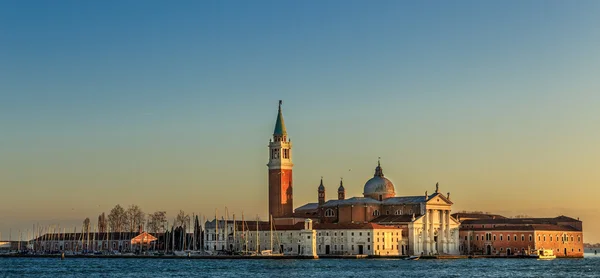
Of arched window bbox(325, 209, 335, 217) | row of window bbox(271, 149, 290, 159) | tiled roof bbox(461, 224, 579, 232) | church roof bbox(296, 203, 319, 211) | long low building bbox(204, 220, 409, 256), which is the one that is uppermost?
row of window bbox(271, 149, 290, 159)

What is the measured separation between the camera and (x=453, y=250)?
9619 centimetres

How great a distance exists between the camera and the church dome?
9931cm

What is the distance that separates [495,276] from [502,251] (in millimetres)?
36827

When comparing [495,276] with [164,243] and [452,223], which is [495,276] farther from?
[164,243]

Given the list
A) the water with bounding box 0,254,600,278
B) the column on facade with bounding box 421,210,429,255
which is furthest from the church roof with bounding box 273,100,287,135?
the water with bounding box 0,254,600,278

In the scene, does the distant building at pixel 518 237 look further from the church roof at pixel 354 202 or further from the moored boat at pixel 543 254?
the church roof at pixel 354 202

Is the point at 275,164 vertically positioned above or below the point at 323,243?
above

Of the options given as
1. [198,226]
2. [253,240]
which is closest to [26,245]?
[198,226]

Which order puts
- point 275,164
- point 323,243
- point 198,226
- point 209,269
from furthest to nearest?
point 198,226, point 275,164, point 323,243, point 209,269

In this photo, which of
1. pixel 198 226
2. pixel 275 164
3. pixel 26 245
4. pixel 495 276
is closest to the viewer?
pixel 495 276

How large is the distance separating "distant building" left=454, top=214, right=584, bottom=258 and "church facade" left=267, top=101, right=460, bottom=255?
11.5 ft

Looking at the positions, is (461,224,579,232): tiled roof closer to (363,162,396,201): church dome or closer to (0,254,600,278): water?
(363,162,396,201): church dome

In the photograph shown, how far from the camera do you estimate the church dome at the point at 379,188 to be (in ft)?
326

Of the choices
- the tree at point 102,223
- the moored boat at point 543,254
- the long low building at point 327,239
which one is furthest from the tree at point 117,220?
the moored boat at point 543,254
